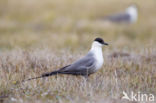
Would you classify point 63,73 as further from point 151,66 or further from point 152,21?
point 152,21

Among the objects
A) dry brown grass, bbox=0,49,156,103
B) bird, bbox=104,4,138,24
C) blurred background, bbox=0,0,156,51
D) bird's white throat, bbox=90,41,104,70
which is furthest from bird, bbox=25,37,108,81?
bird, bbox=104,4,138,24

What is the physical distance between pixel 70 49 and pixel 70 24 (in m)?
3.24

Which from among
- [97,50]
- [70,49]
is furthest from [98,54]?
[70,49]

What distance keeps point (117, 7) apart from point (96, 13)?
1.20 meters

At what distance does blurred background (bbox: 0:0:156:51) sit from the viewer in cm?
977

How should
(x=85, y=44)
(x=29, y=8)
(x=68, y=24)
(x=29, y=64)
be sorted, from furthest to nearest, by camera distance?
(x=29, y=8) → (x=68, y=24) → (x=85, y=44) → (x=29, y=64)

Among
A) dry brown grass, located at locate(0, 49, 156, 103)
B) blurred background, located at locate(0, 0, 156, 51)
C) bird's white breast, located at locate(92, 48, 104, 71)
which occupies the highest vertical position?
blurred background, located at locate(0, 0, 156, 51)

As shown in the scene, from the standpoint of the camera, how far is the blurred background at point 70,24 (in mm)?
9766

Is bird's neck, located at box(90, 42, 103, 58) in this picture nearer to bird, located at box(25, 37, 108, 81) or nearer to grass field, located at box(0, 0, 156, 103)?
bird, located at box(25, 37, 108, 81)

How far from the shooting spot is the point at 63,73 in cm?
488

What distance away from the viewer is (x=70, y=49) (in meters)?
8.09

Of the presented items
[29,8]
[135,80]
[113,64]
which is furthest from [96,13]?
[135,80]

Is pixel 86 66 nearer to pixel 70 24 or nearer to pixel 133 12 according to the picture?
pixel 70 24

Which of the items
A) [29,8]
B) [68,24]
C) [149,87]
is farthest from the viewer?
[29,8]
